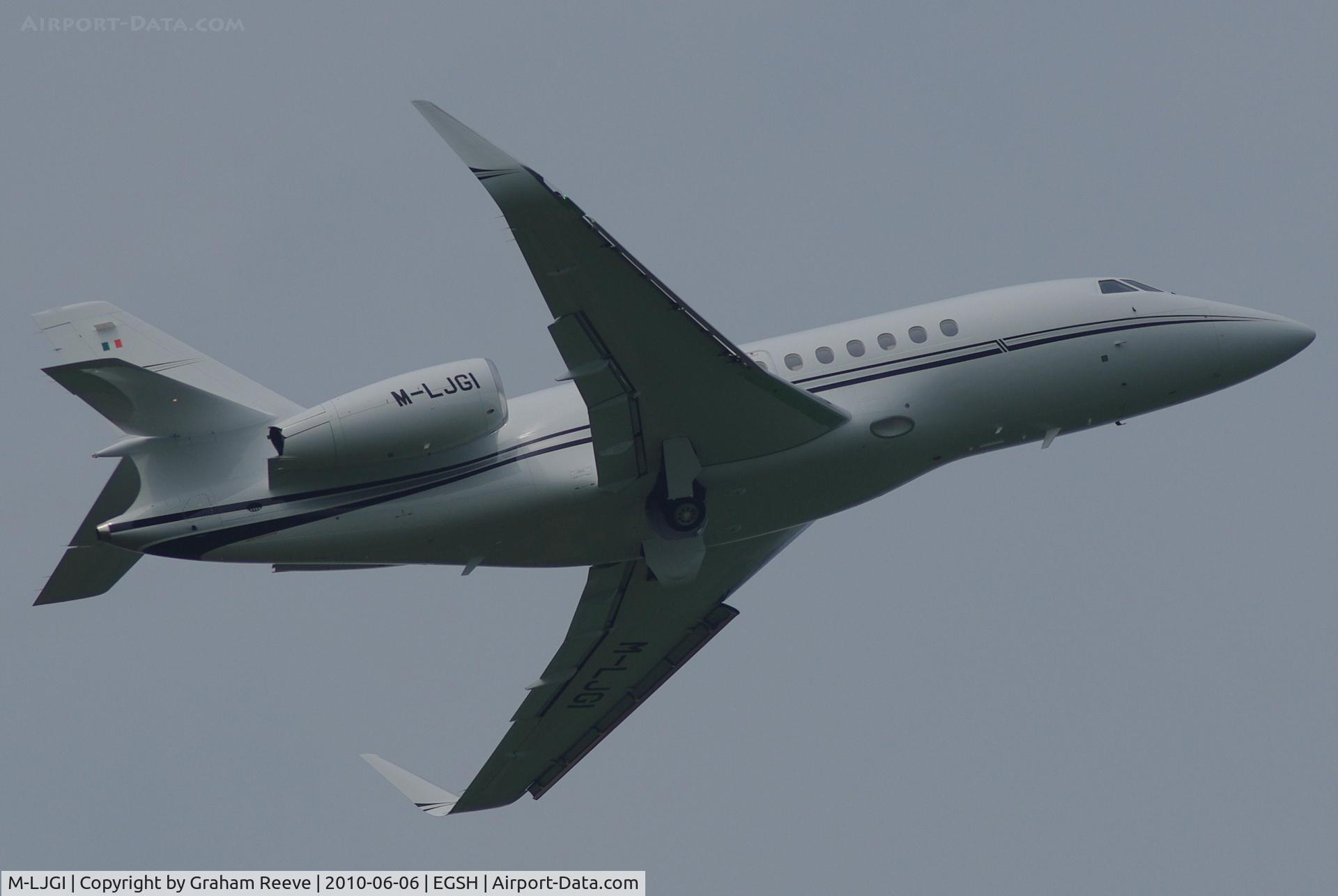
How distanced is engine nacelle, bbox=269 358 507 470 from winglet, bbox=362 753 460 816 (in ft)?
30.1

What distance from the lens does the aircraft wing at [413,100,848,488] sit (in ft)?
80.0

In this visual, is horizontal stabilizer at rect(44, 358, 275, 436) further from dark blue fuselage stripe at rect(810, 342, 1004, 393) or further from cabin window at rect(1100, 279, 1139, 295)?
cabin window at rect(1100, 279, 1139, 295)

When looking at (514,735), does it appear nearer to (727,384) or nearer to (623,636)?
(623,636)

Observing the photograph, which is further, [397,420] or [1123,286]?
[1123,286]

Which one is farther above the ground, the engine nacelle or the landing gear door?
the landing gear door

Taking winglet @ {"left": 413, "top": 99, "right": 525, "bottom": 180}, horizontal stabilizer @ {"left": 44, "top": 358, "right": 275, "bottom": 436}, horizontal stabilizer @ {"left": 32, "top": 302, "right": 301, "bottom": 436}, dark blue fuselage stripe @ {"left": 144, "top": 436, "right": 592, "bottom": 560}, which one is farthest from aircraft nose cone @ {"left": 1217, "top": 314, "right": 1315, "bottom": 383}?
horizontal stabilizer @ {"left": 44, "top": 358, "right": 275, "bottom": 436}

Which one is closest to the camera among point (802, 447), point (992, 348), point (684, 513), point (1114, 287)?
point (802, 447)

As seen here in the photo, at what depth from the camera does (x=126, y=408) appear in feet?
90.0

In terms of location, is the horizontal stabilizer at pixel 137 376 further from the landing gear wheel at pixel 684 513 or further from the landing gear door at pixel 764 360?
the landing gear door at pixel 764 360

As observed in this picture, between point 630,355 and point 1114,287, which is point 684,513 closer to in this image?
point 630,355

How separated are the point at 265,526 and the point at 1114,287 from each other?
1499cm

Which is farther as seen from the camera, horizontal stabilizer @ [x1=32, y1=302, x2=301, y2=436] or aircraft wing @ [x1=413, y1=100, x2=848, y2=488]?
horizontal stabilizer @ [x1=32, y1=302, x2=301, y2=436]

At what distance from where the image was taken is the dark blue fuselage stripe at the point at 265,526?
27078 mm

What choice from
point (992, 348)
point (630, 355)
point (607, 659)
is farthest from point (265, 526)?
point (992, 348)
